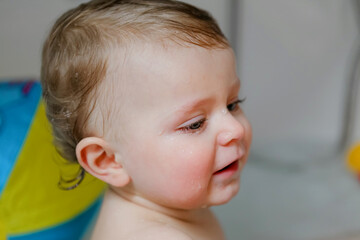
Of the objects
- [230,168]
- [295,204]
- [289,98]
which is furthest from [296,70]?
[230,168]

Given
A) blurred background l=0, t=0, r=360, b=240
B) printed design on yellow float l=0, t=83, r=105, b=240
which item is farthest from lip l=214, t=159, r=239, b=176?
blurred background l=0, t=0, r=360, b=240

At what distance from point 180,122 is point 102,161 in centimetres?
16

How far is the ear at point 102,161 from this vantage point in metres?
0.78

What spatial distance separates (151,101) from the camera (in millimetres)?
734

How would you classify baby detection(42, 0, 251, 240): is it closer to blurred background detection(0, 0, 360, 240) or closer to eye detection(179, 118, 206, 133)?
eye detection(179, 118, 206, 133)

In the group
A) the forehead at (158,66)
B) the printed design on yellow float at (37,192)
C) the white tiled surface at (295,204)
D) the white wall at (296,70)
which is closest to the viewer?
the forehead at (158,66)

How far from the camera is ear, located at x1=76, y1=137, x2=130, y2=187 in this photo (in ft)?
2.57

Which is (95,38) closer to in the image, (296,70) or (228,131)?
(228,131)

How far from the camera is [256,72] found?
1.68 m

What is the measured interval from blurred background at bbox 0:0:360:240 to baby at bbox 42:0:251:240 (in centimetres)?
64

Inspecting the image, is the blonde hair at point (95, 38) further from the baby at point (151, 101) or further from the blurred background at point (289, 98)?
the blurred background at point (289, 98)

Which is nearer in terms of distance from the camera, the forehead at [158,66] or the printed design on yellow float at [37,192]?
the forehead at [158,66]

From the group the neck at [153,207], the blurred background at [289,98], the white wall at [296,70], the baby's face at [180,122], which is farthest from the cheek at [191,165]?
the white wall at [296,70]

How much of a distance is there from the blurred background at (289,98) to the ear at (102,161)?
0.70 metres
